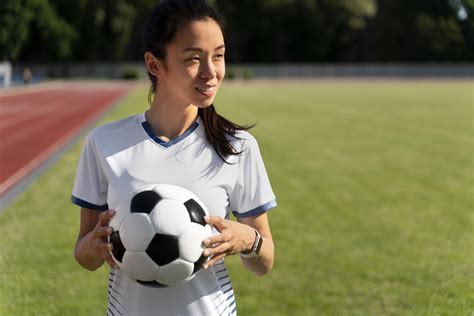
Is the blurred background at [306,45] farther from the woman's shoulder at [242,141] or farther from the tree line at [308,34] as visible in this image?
the woman's shoulder at [242,141]

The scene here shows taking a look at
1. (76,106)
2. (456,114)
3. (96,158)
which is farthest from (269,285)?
(76,106)

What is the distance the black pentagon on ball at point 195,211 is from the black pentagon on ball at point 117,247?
0.82 feet

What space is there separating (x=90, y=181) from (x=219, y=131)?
1.59 ft

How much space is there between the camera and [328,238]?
6.92 meters

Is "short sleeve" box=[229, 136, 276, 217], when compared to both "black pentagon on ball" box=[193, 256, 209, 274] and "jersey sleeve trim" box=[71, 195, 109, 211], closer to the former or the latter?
"black pentagon on ball" box=[193, 256, 209, 274]

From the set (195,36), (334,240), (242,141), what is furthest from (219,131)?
(334,240)

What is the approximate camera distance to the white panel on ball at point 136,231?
2162 millimetres

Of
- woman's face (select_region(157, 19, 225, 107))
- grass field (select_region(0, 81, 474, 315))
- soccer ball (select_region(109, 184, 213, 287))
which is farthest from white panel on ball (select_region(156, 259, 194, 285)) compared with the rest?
grass field (select_region(0, 81, 474, 315))

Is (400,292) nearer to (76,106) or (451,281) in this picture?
(451,281)

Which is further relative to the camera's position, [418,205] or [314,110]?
[314,110]

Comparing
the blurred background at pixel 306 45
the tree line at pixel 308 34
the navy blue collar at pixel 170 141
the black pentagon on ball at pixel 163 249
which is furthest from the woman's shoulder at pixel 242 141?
the blurred background at pixel 306 45

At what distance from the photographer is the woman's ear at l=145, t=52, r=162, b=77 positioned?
86.4 inches

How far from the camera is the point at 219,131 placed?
2.21m

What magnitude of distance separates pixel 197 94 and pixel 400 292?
370 cm
